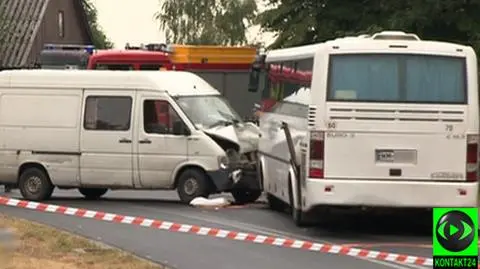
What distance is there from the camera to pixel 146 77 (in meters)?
18.2

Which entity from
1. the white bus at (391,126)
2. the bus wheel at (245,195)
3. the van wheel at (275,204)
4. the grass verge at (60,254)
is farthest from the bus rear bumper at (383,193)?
the bus wheel at (245,195)

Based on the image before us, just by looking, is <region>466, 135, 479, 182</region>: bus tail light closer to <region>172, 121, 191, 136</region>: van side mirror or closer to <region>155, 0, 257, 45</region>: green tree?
<region>172, 121, 191, 136</region>: van side mirror

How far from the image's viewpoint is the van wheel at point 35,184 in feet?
60.8

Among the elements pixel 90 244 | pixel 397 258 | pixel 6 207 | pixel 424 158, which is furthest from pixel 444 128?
pixel 6 207

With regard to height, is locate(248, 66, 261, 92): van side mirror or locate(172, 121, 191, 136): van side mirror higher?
locate(248, 66, 261, 92): van side mirror

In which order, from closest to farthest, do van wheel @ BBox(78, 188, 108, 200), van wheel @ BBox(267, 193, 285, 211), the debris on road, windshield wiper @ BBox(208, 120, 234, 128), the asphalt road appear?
the asphalt road → van wheel @ BBox(267, 193, 285, 211) → the debris on road → windshield wiper @ BBox(208, 120, 234, 128) → van wheel @ BBox(78, 188, 108, 200)

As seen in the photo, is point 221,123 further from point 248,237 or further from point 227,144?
point 248,237

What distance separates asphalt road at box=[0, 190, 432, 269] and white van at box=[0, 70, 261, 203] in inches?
21.0

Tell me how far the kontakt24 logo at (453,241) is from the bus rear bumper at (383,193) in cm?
694

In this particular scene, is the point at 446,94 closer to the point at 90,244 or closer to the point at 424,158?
the point at 424,158

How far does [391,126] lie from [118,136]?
6217 millimetres

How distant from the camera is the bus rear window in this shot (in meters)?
13.7

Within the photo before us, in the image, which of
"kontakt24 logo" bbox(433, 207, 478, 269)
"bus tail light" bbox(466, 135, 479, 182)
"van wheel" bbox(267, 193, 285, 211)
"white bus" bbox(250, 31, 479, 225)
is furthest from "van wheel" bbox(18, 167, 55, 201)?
"kontakt24 logo" bbox(433, 207, 478, 269)

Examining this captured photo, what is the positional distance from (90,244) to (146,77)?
597 cm
